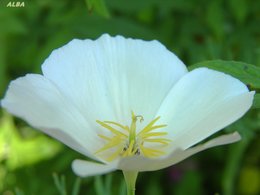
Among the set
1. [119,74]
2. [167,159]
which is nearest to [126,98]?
[119,74]

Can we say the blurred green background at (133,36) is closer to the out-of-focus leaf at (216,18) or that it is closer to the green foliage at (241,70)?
the out-of-focus leaf at (216,18)

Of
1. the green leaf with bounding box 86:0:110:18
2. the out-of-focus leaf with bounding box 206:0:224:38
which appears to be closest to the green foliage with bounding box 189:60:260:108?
the green leaf with bounding box 86:0:110:18

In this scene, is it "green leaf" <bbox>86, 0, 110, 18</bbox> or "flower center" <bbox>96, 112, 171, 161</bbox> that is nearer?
"flower center" <bbox>96, 112, 171, 161</bbox>

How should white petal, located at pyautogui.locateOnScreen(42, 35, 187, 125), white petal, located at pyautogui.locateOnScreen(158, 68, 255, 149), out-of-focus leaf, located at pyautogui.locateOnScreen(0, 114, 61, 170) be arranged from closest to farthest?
1. white petal, located at pyautogui.locateOnScreen(158, 68, 255, 149)
2. white petal, located at pyautogui.locateOnScreen(42, 35, 187, 125)
3. out-of-focus leaf, located at pyautogui.locateOnScreen(0, 114, 61, 170)

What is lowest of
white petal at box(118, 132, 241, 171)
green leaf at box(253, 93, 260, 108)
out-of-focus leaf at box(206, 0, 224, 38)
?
white petal at box(118, 132, 241, 171)

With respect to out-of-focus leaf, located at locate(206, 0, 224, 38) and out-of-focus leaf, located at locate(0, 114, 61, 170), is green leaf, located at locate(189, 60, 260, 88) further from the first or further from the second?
out-of-focus leaf, located at locate(0, 114, 61, 170)

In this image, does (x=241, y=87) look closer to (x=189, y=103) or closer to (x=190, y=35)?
(x=189, y=103)

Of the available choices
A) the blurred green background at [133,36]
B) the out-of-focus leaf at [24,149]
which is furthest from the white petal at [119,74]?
the out-of-focus leaf at [24,149]
